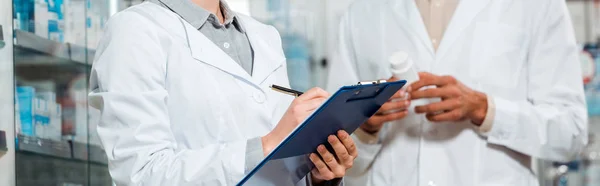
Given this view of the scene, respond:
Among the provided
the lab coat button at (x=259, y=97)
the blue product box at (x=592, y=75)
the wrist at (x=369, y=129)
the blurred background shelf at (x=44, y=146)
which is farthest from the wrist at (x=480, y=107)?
the blue product box at (x=592, y=75)

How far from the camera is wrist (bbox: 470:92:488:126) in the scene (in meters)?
2.04

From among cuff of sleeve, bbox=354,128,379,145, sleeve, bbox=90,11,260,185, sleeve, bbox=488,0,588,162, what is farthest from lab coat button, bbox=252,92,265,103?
sleeve, bbox=488,0,588,162

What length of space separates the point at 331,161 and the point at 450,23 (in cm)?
89

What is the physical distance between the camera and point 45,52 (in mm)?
1894

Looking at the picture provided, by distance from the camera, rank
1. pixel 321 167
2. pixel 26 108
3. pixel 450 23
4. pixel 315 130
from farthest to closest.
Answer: pixel 450 23 < pixel 26 108 < pixel 321 167 < pixel 315 130

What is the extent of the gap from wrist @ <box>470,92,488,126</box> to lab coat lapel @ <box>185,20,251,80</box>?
30.6 inches

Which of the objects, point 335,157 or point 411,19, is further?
point 411,19

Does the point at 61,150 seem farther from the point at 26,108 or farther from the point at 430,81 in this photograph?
the point at 430,81

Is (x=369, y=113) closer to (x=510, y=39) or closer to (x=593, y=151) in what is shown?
(x=510, y=39)

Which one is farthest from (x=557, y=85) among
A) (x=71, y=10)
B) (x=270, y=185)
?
(x=71, y=10)

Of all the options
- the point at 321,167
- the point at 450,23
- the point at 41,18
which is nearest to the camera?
the point at 321,167

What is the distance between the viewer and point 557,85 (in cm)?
215

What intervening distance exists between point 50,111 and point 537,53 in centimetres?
116

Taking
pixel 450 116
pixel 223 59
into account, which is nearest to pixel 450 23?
pixel 450 116
